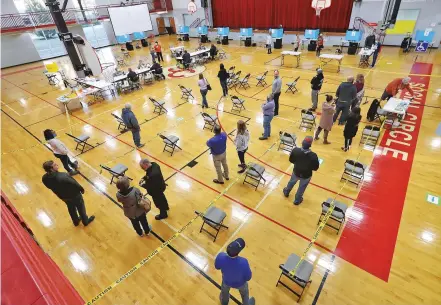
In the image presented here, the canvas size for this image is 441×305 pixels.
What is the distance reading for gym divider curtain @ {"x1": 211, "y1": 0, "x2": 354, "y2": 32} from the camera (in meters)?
18.0

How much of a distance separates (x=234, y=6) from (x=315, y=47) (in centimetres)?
936

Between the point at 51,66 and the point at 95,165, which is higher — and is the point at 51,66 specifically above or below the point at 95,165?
above

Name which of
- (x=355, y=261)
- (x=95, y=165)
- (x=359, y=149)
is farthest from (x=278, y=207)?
(x=95, y=165)

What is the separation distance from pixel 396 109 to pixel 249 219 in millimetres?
6191

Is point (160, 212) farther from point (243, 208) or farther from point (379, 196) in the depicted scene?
point (379, 196)

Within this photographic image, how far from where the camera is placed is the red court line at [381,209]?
4.56m

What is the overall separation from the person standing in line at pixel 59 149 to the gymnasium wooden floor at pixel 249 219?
1.10 feet

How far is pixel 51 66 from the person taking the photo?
1409 cm

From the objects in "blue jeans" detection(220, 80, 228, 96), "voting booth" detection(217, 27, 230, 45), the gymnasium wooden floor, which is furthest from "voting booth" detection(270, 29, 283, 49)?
the gymnasium wooden floor

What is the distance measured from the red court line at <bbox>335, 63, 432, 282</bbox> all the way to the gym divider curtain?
1360 cm

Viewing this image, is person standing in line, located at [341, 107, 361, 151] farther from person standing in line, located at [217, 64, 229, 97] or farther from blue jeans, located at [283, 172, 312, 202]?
person standing in line, located at [217, 64, 229, 97]

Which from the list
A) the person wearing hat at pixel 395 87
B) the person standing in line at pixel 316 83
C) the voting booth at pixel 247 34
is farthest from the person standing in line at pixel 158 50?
the person wearing hat at pixel 395 87

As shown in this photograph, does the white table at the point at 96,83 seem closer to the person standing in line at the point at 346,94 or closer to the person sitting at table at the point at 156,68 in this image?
the person sitting at table at the point at 156,68

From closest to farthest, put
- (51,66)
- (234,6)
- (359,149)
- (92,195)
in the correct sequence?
(92,195), (359,149), (51,66), (234,6)
